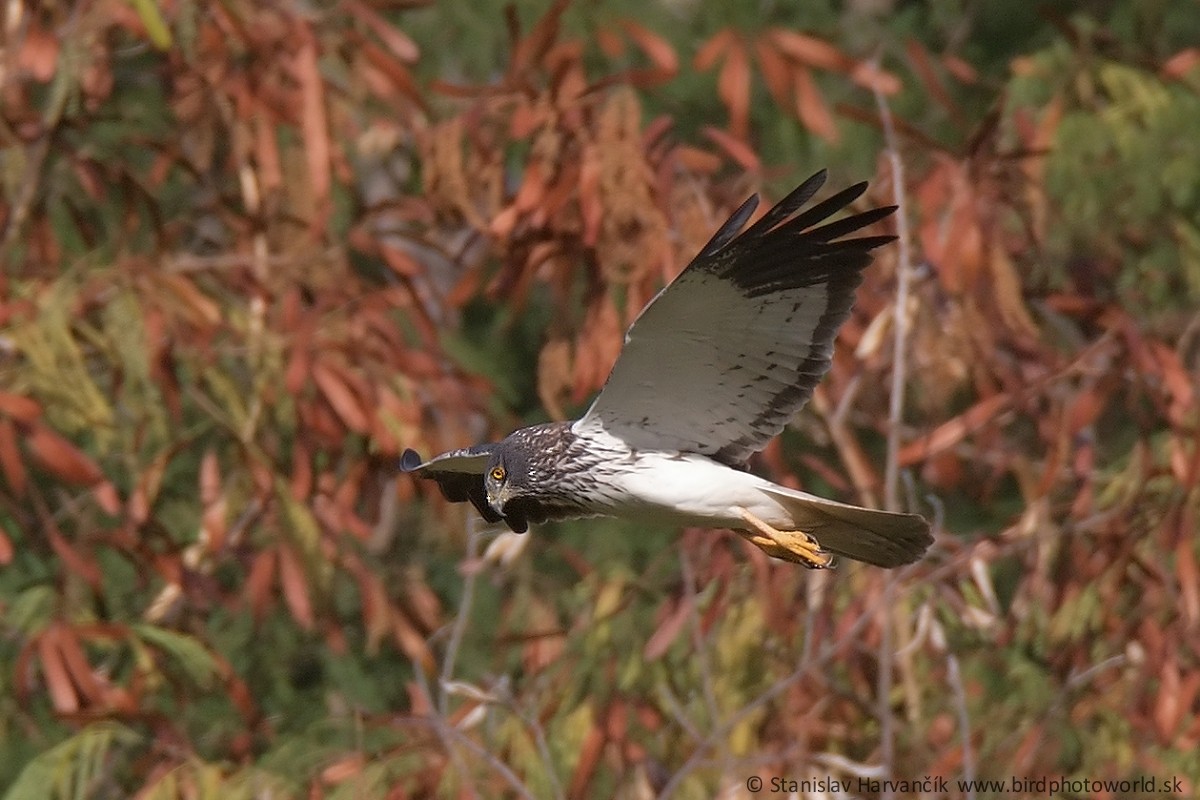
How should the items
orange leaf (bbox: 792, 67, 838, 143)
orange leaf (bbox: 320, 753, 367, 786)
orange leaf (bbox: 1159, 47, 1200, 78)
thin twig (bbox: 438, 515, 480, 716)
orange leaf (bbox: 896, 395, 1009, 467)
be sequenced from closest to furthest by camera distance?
thin twig (bbox: 438, 515, 480, 716) < orange leaf (bbox: 320, 753, 367, 786) < orange leaf (bbox: 896, 395, 1009, 467) < orange leaf (bbox: 792, 67, 838, 143) < orange leaf (bbox: 1159, 47, 1200, 78)

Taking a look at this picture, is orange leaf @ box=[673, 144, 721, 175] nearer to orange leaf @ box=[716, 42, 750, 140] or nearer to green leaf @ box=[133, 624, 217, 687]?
orange leaf @ box=[716, 42, 750, 140]

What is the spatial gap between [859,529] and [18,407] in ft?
7.10

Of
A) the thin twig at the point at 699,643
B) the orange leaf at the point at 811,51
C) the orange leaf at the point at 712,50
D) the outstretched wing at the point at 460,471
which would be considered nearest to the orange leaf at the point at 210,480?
the outstretched wing at the point at 460,471

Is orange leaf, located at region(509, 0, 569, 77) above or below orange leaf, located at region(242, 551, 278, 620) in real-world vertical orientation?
above

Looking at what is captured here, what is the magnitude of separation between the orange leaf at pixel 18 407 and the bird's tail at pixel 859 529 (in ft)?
6.38

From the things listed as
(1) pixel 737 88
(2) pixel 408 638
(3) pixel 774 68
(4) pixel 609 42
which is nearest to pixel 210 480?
(2) pixel 408 638

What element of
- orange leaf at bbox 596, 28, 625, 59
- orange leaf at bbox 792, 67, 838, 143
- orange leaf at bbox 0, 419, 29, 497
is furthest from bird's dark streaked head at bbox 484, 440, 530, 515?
orange leaf at bbox 596, 28, 625, 59

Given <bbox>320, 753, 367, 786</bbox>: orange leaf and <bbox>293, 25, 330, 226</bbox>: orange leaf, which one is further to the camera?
→ <bbox>293, 25, 330, 226</bbox>: orange leaf

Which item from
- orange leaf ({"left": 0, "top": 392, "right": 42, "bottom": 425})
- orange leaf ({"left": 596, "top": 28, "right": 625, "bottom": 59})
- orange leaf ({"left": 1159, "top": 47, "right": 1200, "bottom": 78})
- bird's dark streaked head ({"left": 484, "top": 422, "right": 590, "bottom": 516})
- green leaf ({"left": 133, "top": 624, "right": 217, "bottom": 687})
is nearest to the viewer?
bird's dark streaked head ({"left": 484, "top": 422, "right": 590, "bottom": 516})

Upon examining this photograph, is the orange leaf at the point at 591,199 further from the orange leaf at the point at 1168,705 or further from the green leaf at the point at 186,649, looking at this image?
the orange leaf at the point at 1168,705

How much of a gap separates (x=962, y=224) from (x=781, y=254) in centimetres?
160

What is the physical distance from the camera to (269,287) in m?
5.75

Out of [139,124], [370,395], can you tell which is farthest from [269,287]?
[139,124]

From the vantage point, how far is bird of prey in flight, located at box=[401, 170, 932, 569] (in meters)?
4.03
